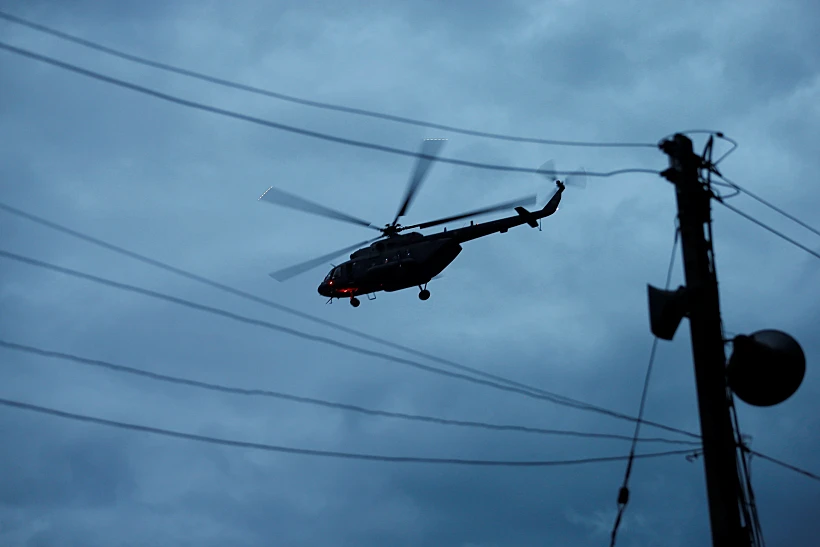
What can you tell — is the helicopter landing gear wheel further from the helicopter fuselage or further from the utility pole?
the utility pole

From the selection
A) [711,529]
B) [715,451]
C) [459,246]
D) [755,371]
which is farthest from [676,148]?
[459,246]

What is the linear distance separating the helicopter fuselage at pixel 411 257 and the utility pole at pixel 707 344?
18.0m

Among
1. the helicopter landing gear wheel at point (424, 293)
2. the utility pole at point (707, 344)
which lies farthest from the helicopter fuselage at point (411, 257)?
the utility pole at point (707, 344)

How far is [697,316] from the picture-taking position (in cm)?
986

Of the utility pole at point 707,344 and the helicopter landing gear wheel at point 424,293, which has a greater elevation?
the helicopter landing gear wheel at point 424,293

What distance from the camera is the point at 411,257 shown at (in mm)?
28781

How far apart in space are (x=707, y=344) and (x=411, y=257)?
19.2 m

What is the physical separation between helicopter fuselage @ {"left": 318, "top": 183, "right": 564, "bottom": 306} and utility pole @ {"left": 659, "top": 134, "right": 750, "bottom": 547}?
18009mm

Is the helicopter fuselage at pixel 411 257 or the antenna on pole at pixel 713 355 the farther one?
the helicopter fuselage at pixel 411 257

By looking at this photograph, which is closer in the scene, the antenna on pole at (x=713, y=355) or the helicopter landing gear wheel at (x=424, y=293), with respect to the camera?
the antenna on pole at (x=713, y=355)

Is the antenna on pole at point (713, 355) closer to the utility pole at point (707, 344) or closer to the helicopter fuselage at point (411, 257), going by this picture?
the utility pole at point (707, 344)

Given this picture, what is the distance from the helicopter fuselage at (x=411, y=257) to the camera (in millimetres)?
28719

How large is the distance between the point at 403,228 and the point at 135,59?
17372mm

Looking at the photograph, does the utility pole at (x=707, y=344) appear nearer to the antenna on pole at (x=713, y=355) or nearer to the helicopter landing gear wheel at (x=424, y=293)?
the antenna on pole at (x=713, y=355)
